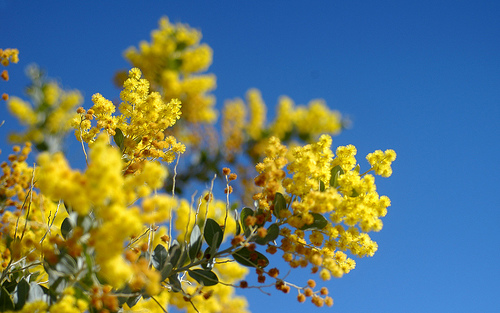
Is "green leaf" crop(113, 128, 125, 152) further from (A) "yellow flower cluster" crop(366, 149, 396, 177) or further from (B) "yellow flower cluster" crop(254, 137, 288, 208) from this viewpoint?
(A) "yellow flower cluster" crop(366, 149, 396, 177)

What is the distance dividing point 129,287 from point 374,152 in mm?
1008

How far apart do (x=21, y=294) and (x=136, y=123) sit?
728 mm

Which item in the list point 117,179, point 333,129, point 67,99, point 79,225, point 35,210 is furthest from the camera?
point 333,129

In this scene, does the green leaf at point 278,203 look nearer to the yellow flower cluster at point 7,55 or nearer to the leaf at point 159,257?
the leaf at point 159,257

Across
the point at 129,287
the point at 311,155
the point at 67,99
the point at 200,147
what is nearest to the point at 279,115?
the point at 200,147

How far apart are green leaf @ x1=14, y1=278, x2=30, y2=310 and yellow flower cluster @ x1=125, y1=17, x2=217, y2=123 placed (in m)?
3.80

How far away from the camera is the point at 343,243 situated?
1406 millimetres

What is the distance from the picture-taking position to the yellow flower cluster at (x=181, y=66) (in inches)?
195

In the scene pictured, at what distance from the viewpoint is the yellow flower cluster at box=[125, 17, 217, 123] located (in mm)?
4953

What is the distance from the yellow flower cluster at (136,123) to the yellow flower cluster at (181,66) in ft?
10.6

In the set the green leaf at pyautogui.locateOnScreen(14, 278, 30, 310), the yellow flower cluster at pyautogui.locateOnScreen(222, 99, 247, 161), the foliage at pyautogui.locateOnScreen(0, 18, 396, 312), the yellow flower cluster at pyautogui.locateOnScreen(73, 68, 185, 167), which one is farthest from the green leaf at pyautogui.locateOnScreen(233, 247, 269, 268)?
the yellow flower cluster at pyautogui.locateOnScreen(222, 99, 247, 161)

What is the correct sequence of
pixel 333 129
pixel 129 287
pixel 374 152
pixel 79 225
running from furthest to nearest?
1. pixel 333 129
2. pixel 374 152
3. pixel 129 287
4. pixel 79 225

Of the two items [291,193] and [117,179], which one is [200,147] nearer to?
[291,193]

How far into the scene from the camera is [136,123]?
1.63 m
